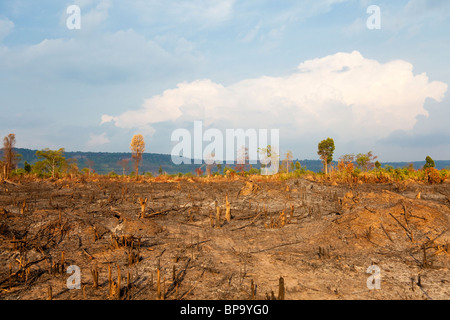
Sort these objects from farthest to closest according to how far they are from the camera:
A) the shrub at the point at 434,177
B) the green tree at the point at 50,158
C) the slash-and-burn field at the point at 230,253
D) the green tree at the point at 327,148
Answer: the green tree at the point at 50,158 < the green tree at the point at 327,148 < the shrub at the point at 434,177 < the slash-and-burn field at the point at 230,253

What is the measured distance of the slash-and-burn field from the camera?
20.7ft

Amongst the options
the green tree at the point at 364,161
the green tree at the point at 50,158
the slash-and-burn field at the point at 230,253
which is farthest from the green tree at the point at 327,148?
the green tree at the point at 50,158

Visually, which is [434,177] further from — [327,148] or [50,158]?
[50,158]

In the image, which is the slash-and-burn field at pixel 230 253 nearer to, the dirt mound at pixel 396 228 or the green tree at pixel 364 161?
the dirt mound at pixel 396 228

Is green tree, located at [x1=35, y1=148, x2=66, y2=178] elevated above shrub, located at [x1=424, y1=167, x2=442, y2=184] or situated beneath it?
elevated above

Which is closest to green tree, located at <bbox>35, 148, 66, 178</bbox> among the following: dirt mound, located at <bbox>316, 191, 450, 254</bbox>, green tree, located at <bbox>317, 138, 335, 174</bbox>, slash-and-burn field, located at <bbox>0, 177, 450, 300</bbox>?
slash-and-burn field, located at <bbox>0, 177, 450, 300</bbox>

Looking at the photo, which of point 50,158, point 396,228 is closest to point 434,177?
point 396,228

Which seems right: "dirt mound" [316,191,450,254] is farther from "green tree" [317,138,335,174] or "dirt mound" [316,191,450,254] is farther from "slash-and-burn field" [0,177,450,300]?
"green tree" [317,138,335,174]

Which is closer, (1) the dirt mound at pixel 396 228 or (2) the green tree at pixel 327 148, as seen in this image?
(1) the dirt mound at pixel 396 228

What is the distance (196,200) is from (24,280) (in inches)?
435

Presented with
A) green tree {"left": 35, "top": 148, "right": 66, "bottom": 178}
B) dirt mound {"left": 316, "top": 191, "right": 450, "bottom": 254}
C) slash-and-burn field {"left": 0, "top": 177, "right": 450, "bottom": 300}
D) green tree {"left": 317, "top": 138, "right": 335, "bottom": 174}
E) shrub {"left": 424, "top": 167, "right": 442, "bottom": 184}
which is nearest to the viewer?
slash-and-burn field {"left": 0, "top": 177, "right": 450, "bottom": 300}

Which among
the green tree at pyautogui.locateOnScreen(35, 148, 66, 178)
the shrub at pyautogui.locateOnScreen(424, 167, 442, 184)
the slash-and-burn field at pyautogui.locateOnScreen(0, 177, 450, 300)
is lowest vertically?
the slash-and-burn field at pyautogui.locateOnScreen(0, 177, 450, 300)

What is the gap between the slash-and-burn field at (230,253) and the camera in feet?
20.7
